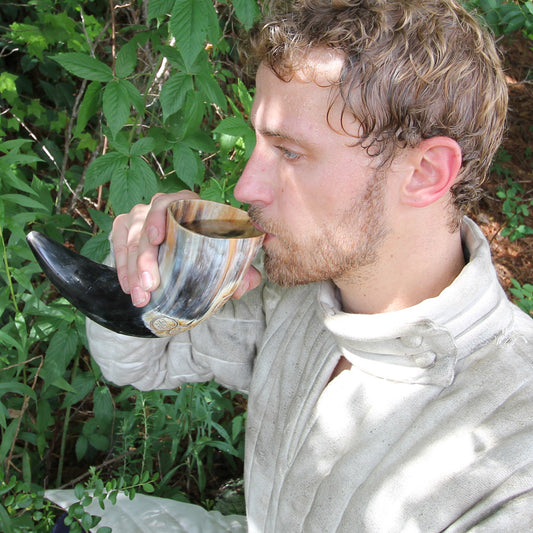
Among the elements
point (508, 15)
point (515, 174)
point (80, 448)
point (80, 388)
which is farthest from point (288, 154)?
point (515, 174)

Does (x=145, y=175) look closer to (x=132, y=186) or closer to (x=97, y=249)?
(x=132, y=186)

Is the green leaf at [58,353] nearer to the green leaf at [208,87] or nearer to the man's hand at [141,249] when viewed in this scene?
the man's hand at [141,249]

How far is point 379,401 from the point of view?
4.37 ft

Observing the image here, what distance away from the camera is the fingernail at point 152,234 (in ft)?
4.14

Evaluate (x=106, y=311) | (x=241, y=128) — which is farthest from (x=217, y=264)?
(x=241, y=128)

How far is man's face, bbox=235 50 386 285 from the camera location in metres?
1.32

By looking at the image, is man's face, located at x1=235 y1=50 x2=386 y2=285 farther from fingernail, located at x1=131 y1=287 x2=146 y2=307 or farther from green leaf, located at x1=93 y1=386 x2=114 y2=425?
green leaf, located at x1=93 y1=386 x2=114 y2=425

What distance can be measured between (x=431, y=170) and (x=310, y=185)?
0.29 m

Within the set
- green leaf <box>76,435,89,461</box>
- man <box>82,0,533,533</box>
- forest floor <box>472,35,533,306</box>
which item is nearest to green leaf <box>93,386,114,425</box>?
green leaf <box>76,435,89,461</box>

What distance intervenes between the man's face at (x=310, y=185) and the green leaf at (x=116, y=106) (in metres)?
0.49

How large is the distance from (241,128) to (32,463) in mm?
1583

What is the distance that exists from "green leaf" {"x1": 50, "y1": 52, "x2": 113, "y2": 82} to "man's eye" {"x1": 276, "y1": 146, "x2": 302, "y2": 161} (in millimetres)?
729

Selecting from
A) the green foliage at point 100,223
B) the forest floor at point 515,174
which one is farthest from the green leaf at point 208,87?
the forest floor at point 515,174

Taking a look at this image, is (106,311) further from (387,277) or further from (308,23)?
(308,23)
